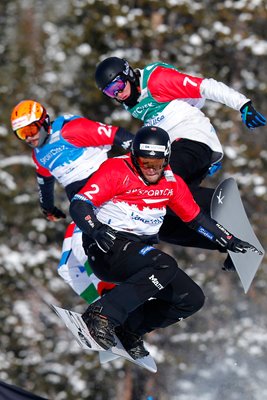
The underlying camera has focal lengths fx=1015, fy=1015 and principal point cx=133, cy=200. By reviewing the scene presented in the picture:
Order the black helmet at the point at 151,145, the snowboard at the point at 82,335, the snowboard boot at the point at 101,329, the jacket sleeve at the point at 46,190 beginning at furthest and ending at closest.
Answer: the jacket sleeve at the point at 46,190
the snowboard at the point at 82,335
the snowboard boot at the point at 101,329
the black helmet at the point at 151,145

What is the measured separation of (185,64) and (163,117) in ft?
38.0

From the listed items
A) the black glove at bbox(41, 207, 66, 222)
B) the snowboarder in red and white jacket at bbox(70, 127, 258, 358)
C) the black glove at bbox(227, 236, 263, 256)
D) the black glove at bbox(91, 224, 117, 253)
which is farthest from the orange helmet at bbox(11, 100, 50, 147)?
the black glove at bbox(227, 236, 263, 256)

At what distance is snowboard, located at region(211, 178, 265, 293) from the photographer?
8.25 meters

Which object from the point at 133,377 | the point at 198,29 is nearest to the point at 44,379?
the point at 133,377

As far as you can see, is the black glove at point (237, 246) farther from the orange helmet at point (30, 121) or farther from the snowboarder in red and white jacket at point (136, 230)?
the orange helmet at point (30, 121)

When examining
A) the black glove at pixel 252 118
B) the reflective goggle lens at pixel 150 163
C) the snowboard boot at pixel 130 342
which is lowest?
the snowboard boot at pixel 130 342

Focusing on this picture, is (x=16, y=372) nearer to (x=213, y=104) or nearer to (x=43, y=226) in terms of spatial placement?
(x=43, y=226)

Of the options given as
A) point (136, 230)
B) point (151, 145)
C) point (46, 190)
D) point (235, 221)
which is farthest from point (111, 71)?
point (235, 221)

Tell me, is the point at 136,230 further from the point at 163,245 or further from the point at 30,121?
the point at 163,245

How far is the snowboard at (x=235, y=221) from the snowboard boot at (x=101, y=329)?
1.39m

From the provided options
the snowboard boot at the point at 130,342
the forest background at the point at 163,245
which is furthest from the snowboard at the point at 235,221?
the forest background at the point at 163,245

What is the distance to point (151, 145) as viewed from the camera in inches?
277

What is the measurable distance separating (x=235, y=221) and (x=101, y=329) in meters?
1.77

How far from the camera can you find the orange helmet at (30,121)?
832 cm
